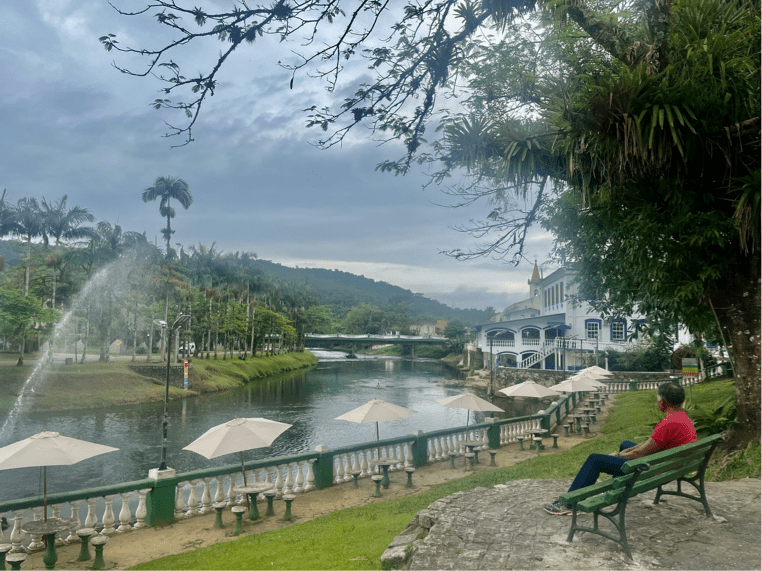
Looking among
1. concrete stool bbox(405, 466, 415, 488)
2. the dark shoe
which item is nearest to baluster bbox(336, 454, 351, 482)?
concrete stool bbox(405, 466, 415, 488)

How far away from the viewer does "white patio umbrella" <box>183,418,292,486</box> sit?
9641mm

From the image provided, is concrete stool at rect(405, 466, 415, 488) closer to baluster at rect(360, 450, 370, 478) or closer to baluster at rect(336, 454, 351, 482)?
baluster at rect(360, 450, 370, 478)

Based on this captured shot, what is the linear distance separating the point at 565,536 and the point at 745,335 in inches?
215

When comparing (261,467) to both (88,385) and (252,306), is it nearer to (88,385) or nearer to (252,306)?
(88,385)

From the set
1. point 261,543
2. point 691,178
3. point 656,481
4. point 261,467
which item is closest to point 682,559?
point 656,481

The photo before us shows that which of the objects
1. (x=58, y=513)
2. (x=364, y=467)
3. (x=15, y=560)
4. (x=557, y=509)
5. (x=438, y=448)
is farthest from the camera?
(x=438, y=448)

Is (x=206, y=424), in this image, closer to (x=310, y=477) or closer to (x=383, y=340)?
(x=310, y=477)

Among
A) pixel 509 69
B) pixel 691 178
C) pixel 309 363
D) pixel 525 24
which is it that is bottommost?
pixel 309 363

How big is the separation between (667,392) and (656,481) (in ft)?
2.82

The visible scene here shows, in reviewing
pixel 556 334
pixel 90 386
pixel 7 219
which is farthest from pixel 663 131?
pixel 7 219

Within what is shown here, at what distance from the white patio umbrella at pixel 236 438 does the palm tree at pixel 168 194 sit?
50.1m

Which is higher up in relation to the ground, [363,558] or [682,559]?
[682,559]

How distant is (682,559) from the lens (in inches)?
173

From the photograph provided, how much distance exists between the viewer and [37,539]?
8250mm
